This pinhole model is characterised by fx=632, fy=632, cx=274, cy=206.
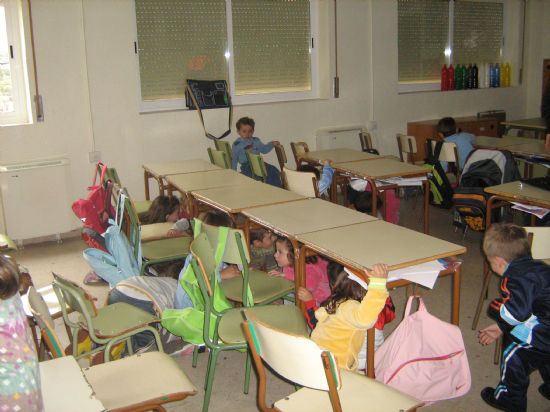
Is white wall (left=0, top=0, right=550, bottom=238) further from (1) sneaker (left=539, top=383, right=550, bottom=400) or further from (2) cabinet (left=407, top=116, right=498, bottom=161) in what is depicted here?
(1) sneaker (left=539, top=383, right=550, bottom=400)

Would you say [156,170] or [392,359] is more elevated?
[156,170]

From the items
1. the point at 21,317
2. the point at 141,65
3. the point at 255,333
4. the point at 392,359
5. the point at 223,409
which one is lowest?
the point at 223,409

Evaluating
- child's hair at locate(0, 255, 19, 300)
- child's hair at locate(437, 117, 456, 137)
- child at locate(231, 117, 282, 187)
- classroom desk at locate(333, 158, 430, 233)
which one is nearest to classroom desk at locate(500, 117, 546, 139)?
child's hair at locate(437, 117, 456, 137)

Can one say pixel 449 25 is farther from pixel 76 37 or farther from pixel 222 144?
pixel 76 37

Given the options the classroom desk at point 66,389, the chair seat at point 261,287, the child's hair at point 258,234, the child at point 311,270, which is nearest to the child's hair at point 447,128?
the child's hair at point 258,234

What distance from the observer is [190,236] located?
13.8 ft

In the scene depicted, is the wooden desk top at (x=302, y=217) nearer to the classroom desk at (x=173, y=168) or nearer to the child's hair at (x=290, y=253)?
the child's hair at (x=290, y=253)

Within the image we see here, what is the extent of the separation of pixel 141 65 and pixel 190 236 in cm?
263

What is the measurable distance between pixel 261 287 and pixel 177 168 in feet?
7.54

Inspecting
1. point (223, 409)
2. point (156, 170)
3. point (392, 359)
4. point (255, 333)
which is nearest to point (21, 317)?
point (255, 333)

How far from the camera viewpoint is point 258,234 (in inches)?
183

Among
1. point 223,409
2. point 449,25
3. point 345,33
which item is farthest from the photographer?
point 449,25

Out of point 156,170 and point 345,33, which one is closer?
point 156,170

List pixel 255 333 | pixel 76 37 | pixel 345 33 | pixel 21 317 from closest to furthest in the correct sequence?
1. pixel 21 317
2. pixel 255 333
3. pixel 76 37
4. pixel 345 33
